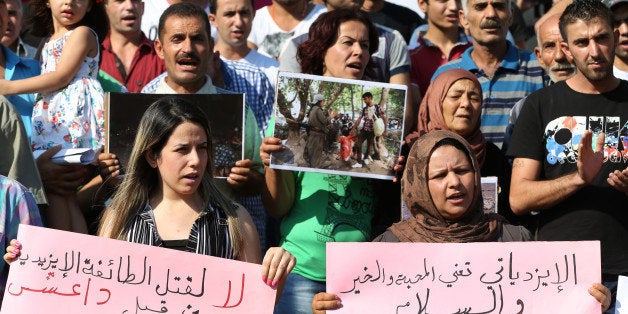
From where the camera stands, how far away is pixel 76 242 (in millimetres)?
4855

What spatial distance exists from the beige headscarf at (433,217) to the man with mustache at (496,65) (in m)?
1.72

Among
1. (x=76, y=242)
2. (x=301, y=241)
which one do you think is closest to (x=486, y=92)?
(x=301, y=241)

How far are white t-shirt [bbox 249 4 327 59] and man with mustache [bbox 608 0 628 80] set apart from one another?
2.30 m

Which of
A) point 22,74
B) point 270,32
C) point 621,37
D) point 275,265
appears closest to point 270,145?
point 275,265

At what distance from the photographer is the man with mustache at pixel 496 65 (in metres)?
7.06

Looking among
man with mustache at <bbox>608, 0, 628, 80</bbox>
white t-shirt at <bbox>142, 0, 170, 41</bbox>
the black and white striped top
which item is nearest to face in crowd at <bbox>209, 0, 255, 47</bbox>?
white t-shirt at <bbox>142, 0, 170, 41</bbox>

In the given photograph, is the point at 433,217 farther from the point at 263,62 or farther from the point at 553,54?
the point at 263,62

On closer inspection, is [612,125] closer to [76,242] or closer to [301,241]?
[301,241]

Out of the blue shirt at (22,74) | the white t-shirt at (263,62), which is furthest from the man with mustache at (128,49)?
the blue shirt at (22,74)

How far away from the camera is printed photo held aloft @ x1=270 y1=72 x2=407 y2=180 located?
5910 millimetres

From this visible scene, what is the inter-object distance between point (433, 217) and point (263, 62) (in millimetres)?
3102

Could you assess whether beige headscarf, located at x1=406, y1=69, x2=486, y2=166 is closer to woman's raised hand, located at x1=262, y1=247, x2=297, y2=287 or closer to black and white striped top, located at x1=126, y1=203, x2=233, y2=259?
black and white striped top, located at x1=126, y1=203, x2=233, y2=259

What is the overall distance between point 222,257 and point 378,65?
2359 mm

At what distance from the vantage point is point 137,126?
5.97m
